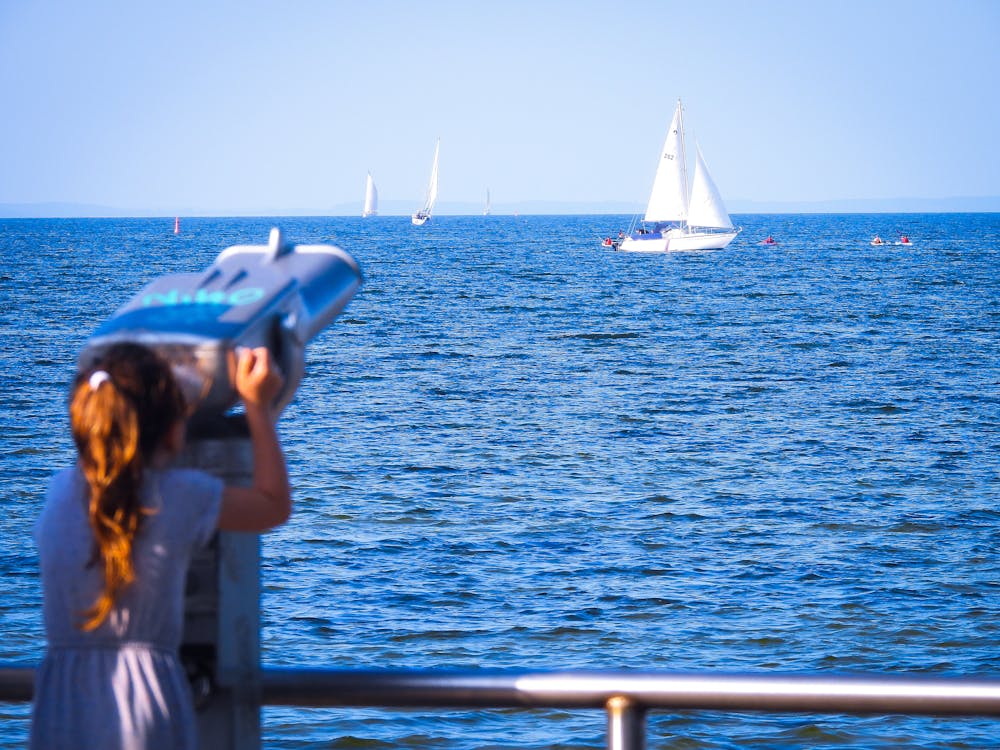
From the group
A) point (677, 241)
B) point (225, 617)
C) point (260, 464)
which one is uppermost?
point (677, 241)

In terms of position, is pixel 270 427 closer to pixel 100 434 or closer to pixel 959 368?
pixel 100 434

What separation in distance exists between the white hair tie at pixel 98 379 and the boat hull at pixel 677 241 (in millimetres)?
70638

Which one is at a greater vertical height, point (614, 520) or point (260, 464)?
point (260, 464)

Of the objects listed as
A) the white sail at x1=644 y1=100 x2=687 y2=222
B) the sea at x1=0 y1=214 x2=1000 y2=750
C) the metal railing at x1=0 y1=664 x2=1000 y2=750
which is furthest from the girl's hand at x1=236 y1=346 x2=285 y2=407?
the white sail at x1=644 y1=100 x2=687 y2=222

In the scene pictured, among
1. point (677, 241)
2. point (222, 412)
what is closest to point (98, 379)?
point (222, 412)

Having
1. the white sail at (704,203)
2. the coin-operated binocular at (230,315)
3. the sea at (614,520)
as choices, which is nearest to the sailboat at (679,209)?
the white sail at (704,203)

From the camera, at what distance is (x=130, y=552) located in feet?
5.59

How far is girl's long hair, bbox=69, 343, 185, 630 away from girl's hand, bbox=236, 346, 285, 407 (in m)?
0.08

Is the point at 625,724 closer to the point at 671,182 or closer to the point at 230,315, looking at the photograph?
the point at 230,315

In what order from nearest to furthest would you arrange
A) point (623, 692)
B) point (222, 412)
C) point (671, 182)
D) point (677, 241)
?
point (623, 692), point (222, 412), point (671, 182), point (677, 241)

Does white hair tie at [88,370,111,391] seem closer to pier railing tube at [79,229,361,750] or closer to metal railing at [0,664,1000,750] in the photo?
pier railing tube at [79,229,361,750]

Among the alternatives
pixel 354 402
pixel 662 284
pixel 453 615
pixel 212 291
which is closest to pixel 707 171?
pixel 662 284

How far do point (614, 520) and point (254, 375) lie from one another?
10930 mm

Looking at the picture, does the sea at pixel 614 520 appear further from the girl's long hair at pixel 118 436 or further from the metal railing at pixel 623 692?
the girl's long hair at pixel 118 436
